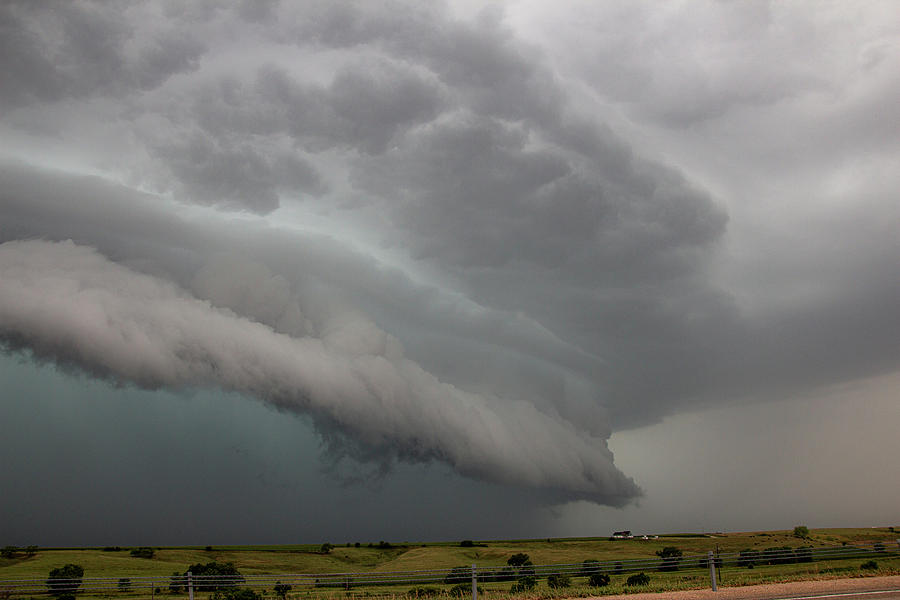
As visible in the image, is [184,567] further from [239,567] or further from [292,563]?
[292,563]

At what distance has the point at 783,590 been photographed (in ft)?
123

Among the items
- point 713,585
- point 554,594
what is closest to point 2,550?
point 554,594

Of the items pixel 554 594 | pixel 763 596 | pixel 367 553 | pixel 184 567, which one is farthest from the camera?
pixel 367 553

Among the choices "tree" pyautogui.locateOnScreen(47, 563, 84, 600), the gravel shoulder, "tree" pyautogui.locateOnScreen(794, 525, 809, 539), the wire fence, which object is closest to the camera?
the gravel shoulder

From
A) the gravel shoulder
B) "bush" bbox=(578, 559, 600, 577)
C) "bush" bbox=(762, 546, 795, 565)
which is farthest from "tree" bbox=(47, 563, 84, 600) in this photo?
"bush" bbox=(762, 546, 795, 565)

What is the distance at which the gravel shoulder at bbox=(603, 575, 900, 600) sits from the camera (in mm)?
35469

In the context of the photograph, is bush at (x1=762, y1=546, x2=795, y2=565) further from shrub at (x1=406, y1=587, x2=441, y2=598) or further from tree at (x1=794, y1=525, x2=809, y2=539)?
tree at (x1=794, y1=525, x2=809, y2=539)

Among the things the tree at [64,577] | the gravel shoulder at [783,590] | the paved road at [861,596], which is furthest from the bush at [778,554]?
the tree at [64,577]

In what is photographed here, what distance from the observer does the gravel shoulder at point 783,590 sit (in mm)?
35469

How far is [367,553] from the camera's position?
182 m

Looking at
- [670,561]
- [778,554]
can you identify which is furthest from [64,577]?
[778,554]

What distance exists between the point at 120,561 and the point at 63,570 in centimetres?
2775

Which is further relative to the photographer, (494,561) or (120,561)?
(494,561)

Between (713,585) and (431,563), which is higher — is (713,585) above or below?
above
